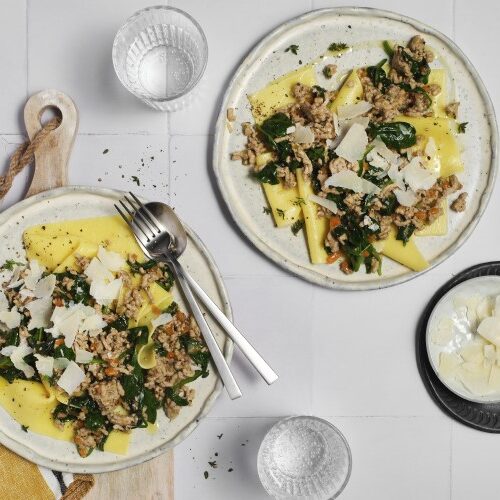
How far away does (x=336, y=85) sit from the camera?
7.60 feet

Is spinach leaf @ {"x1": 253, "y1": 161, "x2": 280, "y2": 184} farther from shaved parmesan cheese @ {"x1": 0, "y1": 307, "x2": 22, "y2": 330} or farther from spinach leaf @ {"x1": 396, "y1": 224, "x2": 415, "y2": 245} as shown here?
shaved parmesan cheese @ {"x1": 0, "y1": 307, "x2": 22, "y2": 330}

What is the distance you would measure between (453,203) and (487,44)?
0.67 metres

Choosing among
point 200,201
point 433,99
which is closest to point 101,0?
point 200,201

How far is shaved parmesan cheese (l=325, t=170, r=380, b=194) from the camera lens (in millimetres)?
2186

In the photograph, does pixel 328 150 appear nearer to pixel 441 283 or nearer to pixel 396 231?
pixel 396 231

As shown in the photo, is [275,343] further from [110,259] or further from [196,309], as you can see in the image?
[110,259]

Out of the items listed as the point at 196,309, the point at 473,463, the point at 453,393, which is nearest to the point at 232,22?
the point at 196,309

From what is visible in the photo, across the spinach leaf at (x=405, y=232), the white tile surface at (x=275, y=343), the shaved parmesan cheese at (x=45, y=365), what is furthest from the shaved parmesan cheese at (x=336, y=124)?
the shaved parmesan cheese at (x=45, y=365)

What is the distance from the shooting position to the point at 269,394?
7.97ft

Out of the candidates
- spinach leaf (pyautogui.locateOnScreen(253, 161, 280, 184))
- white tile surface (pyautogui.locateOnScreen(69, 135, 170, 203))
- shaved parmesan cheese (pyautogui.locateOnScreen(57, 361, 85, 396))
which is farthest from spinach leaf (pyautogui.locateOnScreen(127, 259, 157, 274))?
spinach leaf (pyautogui.locateOnScreen(253, 161, 280, 184))

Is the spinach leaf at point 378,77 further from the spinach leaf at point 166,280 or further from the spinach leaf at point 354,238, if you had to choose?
the spinach leaf at point 166,280

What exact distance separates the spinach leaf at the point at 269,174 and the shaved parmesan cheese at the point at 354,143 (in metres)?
0.24

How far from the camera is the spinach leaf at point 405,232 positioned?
226cm

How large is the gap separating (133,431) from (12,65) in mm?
1482
